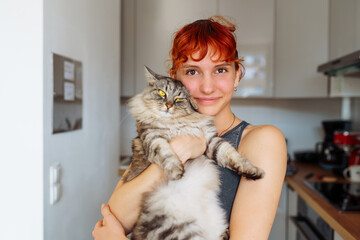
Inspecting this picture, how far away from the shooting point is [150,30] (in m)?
2.94

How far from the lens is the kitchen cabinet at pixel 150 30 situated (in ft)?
9.40

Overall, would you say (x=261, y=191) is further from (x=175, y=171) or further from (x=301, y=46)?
(x=301, y=46)

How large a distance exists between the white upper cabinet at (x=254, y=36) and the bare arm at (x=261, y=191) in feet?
6.11

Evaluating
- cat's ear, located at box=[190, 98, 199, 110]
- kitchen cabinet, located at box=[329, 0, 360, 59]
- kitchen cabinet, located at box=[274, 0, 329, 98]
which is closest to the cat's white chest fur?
cat's ear, located at box=[190, 98, 199, 110]

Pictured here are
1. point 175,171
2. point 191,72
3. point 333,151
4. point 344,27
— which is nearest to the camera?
point 175,171

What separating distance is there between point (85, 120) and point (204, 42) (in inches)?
47.2

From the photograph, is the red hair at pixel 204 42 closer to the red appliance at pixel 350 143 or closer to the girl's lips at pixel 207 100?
the girl's lips at pixel 207 100

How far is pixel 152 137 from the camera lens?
108 cm

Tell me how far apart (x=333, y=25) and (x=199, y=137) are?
7.58 ft

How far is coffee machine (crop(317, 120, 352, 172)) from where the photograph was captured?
269cm

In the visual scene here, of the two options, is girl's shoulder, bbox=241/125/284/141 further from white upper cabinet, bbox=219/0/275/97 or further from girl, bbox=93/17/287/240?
white upper cabinet, bbox=219/0/275/97

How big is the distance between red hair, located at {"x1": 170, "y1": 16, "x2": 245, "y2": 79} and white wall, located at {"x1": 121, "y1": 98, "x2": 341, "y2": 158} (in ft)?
7.19
